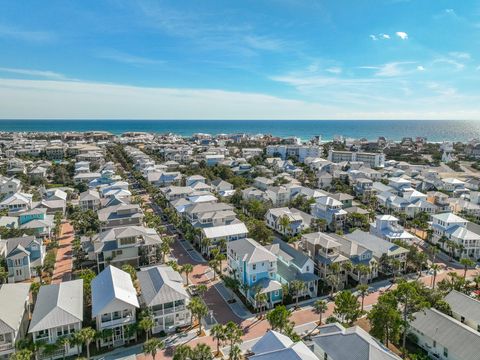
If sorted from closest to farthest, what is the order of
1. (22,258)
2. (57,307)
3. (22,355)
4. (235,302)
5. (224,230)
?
(22,355) < (57,307) < (235,302) < (22,258) < (224,230)

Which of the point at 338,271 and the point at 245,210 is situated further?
the point at 245,210

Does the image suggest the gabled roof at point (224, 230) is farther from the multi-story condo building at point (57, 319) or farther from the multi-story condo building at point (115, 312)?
the multi-story condo building at point (57, 319)

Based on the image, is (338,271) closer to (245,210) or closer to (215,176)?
(245,210)

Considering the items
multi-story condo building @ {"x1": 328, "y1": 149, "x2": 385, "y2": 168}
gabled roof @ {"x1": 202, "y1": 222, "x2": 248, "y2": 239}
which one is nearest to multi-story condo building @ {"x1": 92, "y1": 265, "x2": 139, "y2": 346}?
gabled roof @ {"x1": 202, "y1": 222, "x2": 248, "y2": 239}

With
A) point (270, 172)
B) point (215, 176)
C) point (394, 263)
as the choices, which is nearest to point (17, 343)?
point (394, 263)

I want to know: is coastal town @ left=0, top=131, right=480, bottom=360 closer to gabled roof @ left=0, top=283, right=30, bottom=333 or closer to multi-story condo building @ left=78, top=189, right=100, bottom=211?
gabled roof @ left=0, top=283, right=30, bottom=333

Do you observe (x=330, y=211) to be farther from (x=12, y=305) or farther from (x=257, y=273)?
(x=12, y=305)

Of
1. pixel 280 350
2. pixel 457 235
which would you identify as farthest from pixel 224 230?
pixel 457 235
